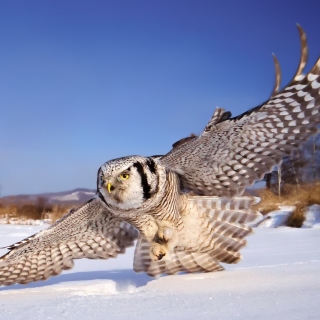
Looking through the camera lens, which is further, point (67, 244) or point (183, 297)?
point (67, 244)

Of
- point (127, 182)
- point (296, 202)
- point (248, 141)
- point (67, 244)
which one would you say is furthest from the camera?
point (296, 202)

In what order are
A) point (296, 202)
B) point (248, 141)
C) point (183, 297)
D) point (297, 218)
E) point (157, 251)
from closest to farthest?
point (183, 297)
point (157, 251)
point (248, 141)
point (297, 218)
point (296, 202)

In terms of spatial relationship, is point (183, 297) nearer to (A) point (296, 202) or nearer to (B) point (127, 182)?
(B) point (127, 182)

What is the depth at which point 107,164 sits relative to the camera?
152 inches

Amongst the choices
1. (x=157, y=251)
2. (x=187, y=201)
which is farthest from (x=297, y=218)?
(x=157, y=251)

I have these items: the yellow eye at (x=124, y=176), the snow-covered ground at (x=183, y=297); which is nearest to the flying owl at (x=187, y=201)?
the yellow eye at (x=124, y=176)

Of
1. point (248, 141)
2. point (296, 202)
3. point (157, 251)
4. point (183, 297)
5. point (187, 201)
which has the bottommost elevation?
point (183, 297)

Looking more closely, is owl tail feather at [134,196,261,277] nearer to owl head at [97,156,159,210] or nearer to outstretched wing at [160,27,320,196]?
outstretched wing at [160,27,320,196]

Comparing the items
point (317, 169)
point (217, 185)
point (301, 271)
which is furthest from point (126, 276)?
point (317, 169)

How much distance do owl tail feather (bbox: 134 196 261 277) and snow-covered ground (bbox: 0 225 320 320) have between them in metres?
0.17

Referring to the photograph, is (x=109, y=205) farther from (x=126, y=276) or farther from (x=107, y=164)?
(x=126, y=276)

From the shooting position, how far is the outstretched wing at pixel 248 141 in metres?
4.08

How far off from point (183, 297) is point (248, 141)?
1.81 metres

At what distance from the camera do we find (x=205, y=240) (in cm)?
442
